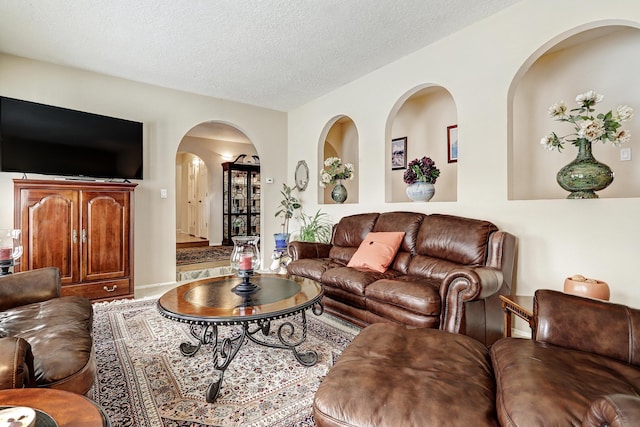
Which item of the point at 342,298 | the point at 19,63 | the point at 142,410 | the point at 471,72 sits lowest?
the point at 142,410

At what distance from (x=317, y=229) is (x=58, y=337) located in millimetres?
3435

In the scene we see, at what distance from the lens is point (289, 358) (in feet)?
7.06

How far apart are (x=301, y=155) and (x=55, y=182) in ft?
10.6

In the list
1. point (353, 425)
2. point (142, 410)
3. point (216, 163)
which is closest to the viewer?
point (353, 425)

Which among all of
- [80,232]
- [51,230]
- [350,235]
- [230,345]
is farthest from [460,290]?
[51,230]

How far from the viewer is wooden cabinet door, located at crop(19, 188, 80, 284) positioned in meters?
3.07

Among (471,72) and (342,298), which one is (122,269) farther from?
(471,72)

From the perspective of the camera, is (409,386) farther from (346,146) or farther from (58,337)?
(346,146)

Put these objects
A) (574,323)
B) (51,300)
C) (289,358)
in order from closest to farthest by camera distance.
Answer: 1. (574,323)
2. (51,300)
3. (289,358)

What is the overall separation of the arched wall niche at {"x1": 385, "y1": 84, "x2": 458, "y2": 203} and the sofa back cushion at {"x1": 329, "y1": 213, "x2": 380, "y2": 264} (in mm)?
1214

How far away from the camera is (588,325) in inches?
52.1

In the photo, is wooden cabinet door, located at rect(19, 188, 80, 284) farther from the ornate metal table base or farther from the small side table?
the small side table

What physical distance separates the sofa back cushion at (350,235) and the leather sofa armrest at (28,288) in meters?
2.46

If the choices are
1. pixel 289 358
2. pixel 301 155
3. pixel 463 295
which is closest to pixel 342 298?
pixel 289 358
